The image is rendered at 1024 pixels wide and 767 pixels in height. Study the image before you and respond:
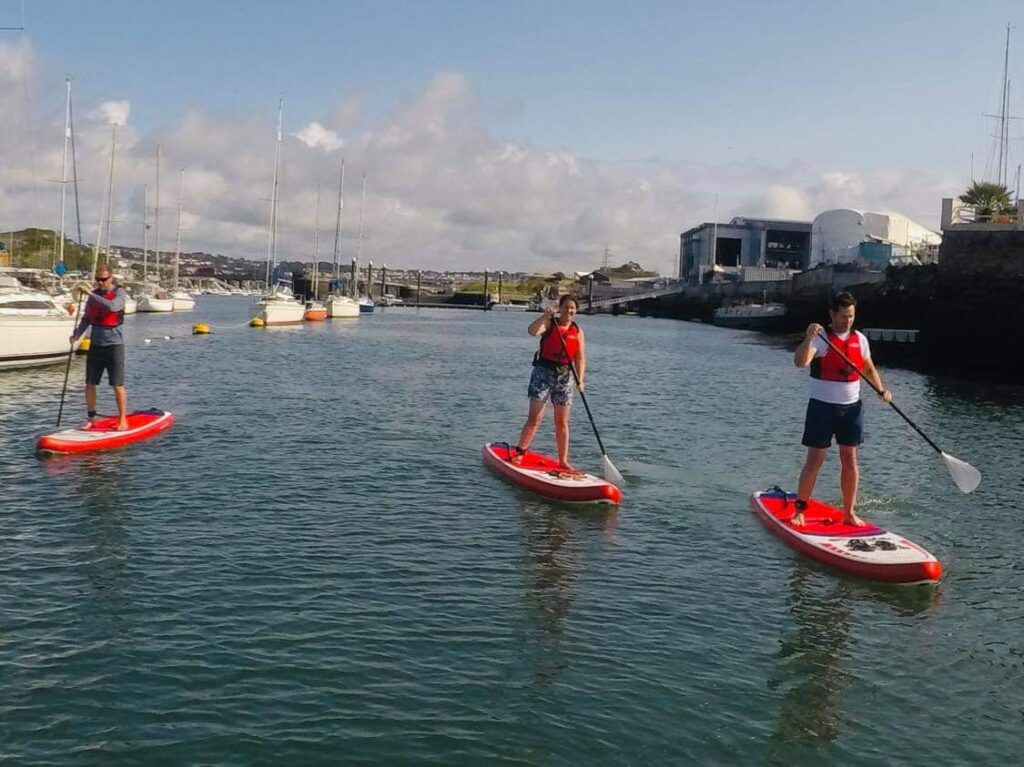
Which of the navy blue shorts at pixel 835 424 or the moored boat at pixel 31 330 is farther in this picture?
the moored boat at pixel 31 330

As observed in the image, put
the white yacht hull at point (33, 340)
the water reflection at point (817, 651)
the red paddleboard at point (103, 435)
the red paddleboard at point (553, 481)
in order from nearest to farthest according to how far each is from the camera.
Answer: the water reflection at point (817, 651), the red paddleboard at point (553, 481), the red paddleboard at point (103, 435), the white yacht hull at point (33, 340)

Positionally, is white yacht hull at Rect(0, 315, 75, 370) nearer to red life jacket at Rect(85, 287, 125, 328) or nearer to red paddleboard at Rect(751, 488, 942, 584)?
red life jacket at Rect(85, 287, 125, 328)

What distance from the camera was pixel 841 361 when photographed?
10984mm

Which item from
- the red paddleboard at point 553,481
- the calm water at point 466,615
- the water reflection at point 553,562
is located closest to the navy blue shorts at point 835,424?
the calm water at point 466,615

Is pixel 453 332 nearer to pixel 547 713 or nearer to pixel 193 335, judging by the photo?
pixel 193 335

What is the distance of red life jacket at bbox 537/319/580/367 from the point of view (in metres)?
13.7

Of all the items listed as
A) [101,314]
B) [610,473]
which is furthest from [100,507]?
[610,473]

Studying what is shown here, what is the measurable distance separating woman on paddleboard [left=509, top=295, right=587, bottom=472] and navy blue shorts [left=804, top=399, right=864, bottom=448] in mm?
3567

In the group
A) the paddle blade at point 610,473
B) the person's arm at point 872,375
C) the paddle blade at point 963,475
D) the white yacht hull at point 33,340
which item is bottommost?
the paddle blade at point 610,473

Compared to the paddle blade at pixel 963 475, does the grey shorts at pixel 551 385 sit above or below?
above

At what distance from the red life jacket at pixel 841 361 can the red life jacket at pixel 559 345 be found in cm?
375

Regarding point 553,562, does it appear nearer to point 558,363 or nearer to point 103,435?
point 558,363

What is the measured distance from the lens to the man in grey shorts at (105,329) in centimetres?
1602

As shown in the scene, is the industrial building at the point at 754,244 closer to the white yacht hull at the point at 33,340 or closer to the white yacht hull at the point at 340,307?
the white yacht hull at the point at 340,307
